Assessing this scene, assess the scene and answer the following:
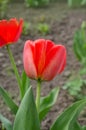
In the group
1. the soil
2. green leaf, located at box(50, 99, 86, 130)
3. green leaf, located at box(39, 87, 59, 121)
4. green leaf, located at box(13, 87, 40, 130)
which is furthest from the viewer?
the soil

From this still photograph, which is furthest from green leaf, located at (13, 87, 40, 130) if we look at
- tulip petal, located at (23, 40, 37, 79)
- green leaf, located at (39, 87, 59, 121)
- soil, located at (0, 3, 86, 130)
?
soil, located at (0, 3, 86, 130)

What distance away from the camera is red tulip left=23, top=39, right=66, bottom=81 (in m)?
1.57

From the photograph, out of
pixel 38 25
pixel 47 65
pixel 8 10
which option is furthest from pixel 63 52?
pixel 8 10

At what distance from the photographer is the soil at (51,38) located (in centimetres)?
285

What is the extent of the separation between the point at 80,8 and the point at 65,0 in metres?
0.46

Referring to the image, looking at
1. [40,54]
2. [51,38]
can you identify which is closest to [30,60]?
[40,54]

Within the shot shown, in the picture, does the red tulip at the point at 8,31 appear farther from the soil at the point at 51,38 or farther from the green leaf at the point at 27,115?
the soil at the point at 51,38

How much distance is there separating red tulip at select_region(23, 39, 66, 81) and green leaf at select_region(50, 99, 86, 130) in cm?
16

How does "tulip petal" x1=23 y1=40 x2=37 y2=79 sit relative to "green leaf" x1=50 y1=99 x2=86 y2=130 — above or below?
above

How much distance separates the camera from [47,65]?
5.17 ft

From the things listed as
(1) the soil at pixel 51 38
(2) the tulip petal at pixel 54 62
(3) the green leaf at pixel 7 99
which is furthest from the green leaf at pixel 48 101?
(1) the soil at pixel 51 38

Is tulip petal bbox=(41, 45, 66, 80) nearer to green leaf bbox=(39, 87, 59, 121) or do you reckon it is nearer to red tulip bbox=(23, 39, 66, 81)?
red tulip bbox=(23, 39, 66, 81)

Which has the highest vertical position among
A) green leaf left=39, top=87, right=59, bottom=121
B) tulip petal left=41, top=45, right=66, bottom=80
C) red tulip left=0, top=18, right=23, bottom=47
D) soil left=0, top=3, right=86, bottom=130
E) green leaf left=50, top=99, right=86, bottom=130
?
red tulip left=0, top=18, right=23, bottom=47

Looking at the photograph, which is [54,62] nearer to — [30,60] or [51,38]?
[30,60]
